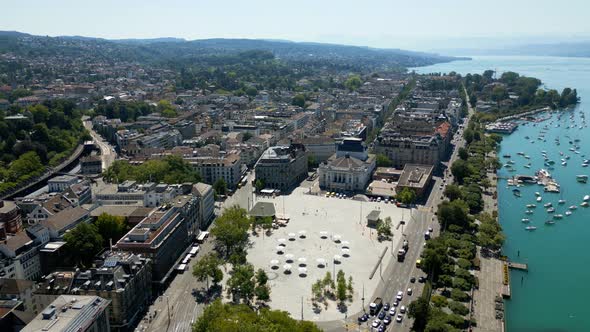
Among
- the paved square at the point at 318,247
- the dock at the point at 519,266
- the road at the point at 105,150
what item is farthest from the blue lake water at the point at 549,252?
the road at the point at 105,150

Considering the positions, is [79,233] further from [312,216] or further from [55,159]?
[55,159]

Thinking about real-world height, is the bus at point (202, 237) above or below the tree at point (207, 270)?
below

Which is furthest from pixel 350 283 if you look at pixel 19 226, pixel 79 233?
pixel 19 226

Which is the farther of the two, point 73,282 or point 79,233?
point 79,233

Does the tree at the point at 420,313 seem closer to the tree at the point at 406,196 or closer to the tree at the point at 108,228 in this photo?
the tree at the point at 406,196

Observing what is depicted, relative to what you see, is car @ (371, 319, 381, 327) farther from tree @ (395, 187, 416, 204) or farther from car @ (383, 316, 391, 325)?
tree @ (395, 187, 416, 204)

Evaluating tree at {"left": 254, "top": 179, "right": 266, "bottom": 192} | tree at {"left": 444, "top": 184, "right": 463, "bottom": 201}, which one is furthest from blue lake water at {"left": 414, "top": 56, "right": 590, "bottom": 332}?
tree at {"left": 254, "top": 179, "right": 266, "bottom": 192}
